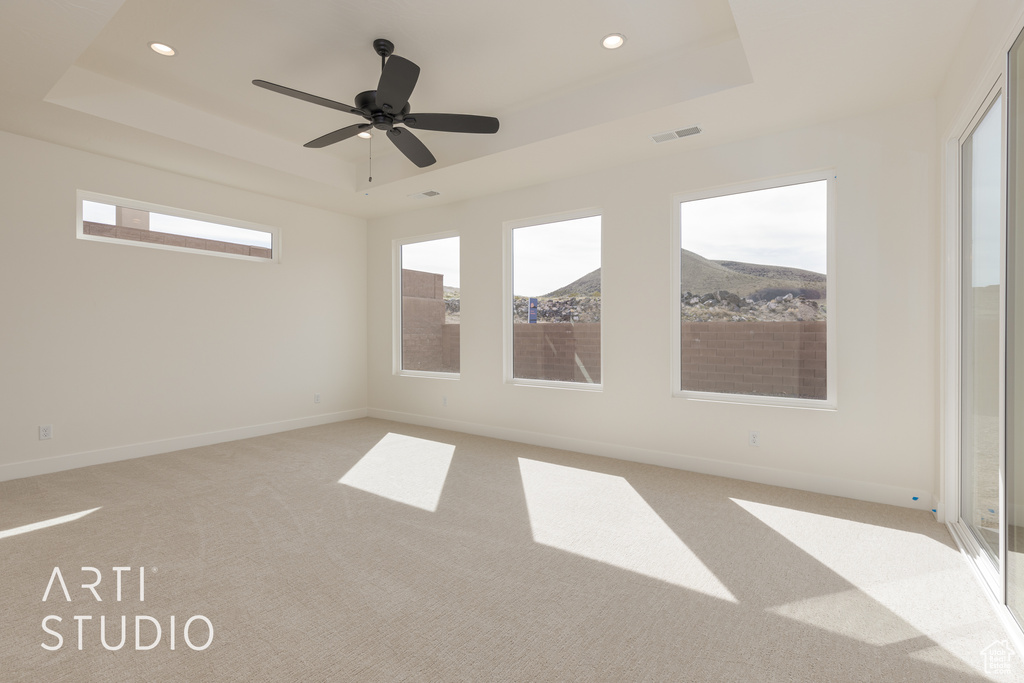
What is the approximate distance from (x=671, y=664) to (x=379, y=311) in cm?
563

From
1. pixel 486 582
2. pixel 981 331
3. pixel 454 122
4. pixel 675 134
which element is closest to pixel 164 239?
pixel 454 122

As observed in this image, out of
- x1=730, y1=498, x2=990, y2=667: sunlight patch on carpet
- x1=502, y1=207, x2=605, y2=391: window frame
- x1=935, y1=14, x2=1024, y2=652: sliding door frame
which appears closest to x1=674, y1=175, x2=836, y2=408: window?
x1=935, y1=14, x2=1024, y2=652: sliding door frame

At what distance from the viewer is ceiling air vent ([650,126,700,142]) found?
359 cm

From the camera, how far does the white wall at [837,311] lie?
321cm

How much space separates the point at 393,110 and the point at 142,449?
13.2ft

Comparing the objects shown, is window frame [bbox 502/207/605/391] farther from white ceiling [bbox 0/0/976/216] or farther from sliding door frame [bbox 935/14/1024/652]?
sliding door frame [bbox 935/14/1024/652]

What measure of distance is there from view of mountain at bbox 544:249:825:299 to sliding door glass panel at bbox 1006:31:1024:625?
168 cm

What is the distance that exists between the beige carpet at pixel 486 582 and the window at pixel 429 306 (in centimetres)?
240

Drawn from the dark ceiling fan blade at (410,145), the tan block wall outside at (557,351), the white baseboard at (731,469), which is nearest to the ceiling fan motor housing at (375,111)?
the dark ceiling fan blade at (410,145)

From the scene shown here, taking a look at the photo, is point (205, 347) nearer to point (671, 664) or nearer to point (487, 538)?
point (487, 538)

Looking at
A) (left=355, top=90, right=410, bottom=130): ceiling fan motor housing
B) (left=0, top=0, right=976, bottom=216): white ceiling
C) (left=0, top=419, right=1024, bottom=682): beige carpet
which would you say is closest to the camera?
(left=0, top=419, right=1024, bottom=682): beige carpet

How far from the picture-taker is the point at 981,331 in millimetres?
2408

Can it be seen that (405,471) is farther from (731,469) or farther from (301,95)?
(301,95)

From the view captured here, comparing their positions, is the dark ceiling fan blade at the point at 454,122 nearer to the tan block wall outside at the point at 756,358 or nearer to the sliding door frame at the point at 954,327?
the tan block wall outside at the point at 756,358
